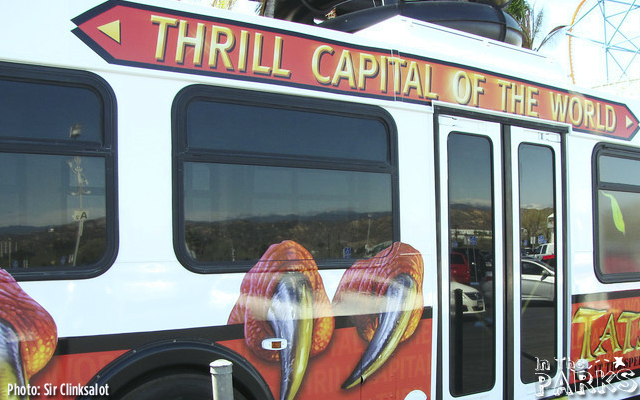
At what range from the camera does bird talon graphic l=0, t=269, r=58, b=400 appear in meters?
2.64

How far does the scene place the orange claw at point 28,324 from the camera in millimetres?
2643

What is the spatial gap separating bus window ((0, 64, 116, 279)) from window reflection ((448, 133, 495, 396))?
2.43 m

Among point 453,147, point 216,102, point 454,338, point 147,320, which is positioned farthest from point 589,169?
point 147,320

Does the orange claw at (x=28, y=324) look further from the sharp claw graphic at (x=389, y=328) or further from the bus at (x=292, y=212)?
the sharp claw graphic at (x=389, y=328)

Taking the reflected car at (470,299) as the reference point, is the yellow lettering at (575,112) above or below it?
above

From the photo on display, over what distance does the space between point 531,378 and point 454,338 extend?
37.6 inches

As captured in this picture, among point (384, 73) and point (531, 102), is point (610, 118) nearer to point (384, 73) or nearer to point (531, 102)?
point (531, 102)

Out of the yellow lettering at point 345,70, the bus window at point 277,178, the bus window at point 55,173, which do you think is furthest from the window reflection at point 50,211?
the yellow lettering at point 345,70

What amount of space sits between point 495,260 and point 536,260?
49 centimetres

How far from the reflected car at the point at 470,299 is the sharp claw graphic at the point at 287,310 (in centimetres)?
109

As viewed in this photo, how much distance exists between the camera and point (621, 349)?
512 cm

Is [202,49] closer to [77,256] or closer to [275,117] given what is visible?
[275,117]

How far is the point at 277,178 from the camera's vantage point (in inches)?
133

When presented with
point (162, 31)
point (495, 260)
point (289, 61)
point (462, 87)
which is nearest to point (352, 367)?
point (495, 260)
